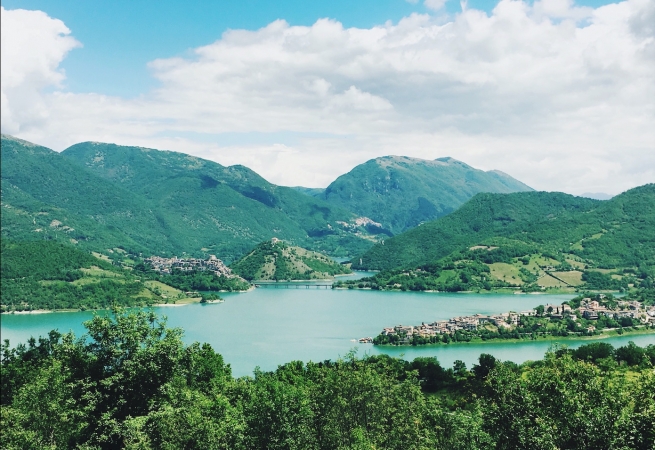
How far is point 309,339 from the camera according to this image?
73312 millimetres

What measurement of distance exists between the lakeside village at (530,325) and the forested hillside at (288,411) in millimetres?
53290

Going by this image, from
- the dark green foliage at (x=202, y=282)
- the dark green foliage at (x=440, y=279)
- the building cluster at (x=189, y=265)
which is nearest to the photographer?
the dark green foliage at (x=440, y=279)

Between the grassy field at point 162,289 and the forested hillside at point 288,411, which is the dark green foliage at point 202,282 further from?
the forested hillside at point 288,411

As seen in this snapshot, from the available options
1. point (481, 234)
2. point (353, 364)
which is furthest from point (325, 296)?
point (353, 364)

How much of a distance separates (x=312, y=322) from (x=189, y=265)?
258ft

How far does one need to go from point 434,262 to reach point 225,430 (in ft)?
437

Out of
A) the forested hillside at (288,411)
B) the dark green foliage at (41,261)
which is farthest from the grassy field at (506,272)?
the forested hillside at (288,411)

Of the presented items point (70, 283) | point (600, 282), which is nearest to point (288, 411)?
point (70, 283)

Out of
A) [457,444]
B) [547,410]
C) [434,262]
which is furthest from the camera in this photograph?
[434,262]

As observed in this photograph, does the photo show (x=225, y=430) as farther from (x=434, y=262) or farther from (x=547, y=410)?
(x=434, y=262)

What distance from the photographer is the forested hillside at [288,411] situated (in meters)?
14.2

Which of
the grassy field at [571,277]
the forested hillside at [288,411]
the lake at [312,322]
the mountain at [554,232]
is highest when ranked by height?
the mountain at [554,232]

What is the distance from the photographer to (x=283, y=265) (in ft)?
532

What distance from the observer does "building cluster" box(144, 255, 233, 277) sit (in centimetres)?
14838
